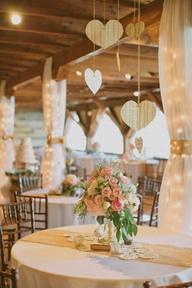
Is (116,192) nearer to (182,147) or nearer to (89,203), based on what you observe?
(89,203)

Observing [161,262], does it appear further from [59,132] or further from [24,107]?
[24,107]

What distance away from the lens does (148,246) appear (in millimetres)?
3145

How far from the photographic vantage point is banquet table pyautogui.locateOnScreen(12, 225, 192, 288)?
2.48 m

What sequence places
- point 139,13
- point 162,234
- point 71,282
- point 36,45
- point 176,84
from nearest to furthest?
point 71,282 < point 162,234 < point 176,84 < point 139,13 < point 36,45

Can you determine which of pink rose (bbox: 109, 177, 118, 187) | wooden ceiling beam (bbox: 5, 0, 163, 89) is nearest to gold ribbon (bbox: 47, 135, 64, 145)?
wooden ceiling beam (bbox: 5, 0, 163, 89)

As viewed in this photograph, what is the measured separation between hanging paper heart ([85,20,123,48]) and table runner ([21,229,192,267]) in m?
1.71

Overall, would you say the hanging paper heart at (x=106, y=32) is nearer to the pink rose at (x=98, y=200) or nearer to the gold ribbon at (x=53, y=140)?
the pink rose at (x=98, y=200)

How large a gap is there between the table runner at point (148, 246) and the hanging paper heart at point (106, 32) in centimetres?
171

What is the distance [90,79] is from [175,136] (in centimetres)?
112

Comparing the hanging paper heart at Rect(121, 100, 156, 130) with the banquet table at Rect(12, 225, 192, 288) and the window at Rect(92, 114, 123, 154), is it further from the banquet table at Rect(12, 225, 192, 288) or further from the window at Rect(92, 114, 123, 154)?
the window at Rect(92, 114, 123, 154)

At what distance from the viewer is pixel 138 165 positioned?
37.6ft

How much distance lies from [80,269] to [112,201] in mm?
494

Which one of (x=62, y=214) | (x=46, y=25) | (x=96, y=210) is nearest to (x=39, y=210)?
(x=62, y=214)

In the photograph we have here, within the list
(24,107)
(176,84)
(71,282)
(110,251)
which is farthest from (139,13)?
(24,107)
